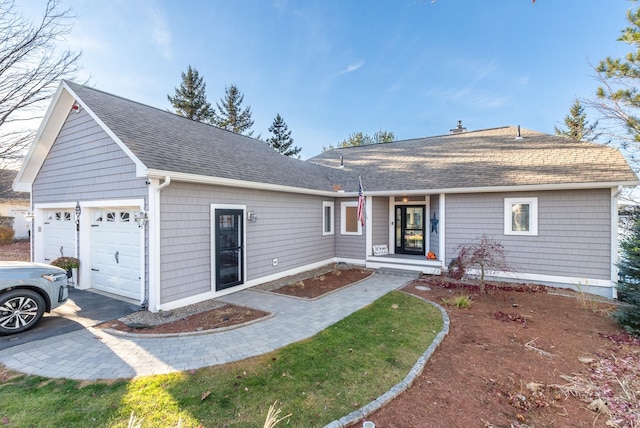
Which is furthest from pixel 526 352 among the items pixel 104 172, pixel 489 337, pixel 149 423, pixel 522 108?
pixel 522 108

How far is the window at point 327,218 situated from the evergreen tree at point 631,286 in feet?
27.1

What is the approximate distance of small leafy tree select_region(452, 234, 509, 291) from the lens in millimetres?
7371

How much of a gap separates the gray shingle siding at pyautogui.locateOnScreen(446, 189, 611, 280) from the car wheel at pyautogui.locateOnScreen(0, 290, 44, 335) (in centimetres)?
1060

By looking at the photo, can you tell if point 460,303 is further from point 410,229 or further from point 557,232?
point 410,229

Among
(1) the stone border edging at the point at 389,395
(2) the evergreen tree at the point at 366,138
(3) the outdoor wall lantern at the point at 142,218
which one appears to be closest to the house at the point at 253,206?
(3) the outdoor wall lantern at the point at 142,218

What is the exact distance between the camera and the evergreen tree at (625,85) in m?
8.41

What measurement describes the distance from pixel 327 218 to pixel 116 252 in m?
7.27

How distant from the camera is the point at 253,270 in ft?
26.5

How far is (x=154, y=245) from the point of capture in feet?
18.6

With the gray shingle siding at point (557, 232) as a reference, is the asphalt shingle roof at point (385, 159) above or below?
above

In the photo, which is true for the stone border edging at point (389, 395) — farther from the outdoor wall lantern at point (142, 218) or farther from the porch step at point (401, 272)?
the outdoor wall lantern at point (142, 218)

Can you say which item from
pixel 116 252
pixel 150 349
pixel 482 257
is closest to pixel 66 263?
pixel 116 252

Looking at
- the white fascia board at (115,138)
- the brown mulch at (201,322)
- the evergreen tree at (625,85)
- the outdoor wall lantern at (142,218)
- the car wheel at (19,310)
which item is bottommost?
the brown mulch at (201,322)

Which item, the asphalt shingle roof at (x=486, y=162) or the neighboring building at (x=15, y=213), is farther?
the neighboring building at (x=15, y=213)
